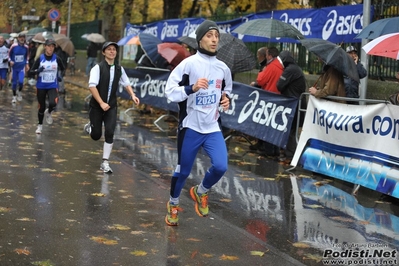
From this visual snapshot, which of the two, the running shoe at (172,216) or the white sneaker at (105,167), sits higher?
the running shoe at (172,216)

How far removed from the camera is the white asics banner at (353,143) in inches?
408

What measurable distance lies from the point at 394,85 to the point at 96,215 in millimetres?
7576

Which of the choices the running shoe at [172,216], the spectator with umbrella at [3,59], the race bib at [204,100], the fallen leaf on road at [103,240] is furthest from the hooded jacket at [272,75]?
the spectator with umbrella at [3,59]

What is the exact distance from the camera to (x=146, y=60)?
21.3 metres

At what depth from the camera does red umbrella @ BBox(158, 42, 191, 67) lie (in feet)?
61.7

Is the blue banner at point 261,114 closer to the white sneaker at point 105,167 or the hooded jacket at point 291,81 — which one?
the hooded jacket at point 291,81

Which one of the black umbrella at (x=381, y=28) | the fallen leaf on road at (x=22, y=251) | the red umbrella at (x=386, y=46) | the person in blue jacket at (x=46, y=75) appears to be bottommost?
the fallen leaf on road at (x=22, y=251)

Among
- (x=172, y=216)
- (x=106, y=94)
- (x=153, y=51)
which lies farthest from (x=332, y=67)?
(x=153, y=51)

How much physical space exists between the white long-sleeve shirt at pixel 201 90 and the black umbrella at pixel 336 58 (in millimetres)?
4282

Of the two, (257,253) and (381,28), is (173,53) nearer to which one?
(381,28)

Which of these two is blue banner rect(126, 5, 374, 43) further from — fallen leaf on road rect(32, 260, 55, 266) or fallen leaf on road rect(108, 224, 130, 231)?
fallen leaf on road rect(32, 260, 55, 266)

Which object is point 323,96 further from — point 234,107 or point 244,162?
point 234,107

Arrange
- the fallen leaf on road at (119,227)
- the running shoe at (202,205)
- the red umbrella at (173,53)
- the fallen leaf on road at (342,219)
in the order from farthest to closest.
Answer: the red umbrella at (173,53) < the fallen leaf on road at (342,219) < the running shoe at (202,205) < the fallen leaf on road at (119,227)

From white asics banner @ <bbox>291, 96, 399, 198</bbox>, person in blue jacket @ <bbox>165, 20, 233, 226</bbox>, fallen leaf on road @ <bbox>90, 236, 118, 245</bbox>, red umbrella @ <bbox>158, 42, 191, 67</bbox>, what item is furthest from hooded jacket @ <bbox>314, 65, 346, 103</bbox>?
red umbrella @ <bbox>158, 42, 191, 67</bbox>
